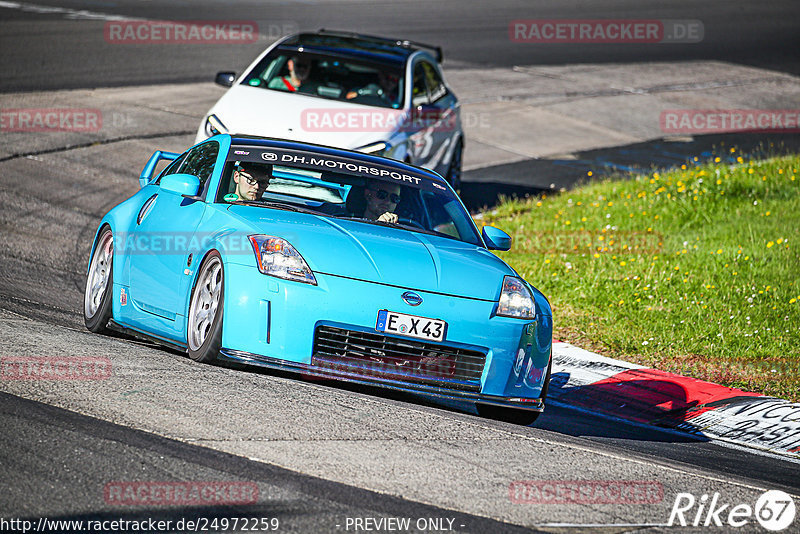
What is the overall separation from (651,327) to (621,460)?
4756 millimetres

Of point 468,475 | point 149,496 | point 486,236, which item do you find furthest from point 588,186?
point 149,496

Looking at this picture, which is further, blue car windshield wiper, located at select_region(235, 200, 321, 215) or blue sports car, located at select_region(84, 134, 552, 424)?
blue car windshield wiper, located at select_region(235, 200, 321, 215)

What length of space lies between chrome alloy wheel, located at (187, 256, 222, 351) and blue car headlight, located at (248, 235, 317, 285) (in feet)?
0.91

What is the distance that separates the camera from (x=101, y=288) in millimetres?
7910

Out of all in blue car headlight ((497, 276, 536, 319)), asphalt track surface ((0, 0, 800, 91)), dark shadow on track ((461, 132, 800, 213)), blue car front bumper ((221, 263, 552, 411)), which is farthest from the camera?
asphalt track surface ((0, 0, 800, 91))

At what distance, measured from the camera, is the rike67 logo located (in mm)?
4988

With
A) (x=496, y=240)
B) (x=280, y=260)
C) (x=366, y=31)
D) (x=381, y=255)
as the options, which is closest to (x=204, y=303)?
(x=280, y=260)

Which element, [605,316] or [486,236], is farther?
[605,316]

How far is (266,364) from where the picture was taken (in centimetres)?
627

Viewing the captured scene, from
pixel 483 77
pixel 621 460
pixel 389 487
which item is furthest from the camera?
pixel 483 77

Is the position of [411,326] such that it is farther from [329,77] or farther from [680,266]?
[329,77]

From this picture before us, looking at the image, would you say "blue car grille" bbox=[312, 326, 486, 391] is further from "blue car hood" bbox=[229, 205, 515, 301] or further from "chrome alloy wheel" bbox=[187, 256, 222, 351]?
"chrome alloy wheel" bbox=[187, 256, 222, 351]

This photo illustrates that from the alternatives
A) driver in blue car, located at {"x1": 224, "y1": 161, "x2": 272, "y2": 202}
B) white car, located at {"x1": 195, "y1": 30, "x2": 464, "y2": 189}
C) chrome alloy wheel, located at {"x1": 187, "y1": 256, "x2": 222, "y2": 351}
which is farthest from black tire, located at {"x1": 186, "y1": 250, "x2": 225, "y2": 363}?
white car, located at {"x1": 195, "y1": 30, "x2": 464, "y2": 189}

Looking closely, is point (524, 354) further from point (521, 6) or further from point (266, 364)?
point (521, 6)
